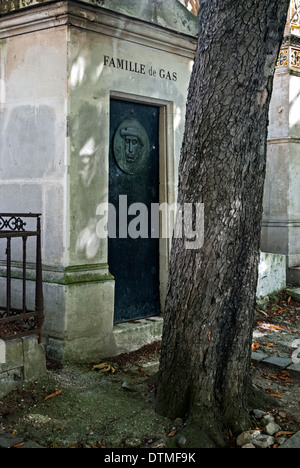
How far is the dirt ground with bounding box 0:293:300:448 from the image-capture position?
12.1ft

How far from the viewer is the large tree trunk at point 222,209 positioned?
3.72 meters

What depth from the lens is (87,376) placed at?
4.90m

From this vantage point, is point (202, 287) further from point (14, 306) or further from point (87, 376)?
point (14, 306)

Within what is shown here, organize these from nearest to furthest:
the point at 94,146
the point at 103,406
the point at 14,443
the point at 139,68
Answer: the point at 14,443
the point at 103,406
the point at 94,146
the point at 139,68

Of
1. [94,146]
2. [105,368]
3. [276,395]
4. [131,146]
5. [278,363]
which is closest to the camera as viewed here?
[276,395]

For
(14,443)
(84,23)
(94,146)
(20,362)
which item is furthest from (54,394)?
(84,23)

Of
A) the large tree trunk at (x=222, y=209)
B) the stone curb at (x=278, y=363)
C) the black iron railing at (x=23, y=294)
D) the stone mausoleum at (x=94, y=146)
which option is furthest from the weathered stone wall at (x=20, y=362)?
the stone curb at (x=278, y=363)

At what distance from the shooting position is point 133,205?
240 inches

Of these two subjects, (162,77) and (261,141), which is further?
(162,77)

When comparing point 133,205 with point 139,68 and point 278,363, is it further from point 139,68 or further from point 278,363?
point 278,363

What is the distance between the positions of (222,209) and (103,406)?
5.83 feet
